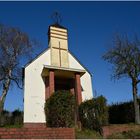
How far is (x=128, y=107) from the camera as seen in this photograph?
19.7 metres

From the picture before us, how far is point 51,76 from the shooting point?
18281 mm

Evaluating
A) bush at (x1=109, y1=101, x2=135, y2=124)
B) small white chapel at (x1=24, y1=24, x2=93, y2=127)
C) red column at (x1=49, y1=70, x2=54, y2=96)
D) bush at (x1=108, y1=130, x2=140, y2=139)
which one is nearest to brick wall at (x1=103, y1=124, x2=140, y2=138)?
bush at (x1=108, y1=130, x2=140, y2=139)

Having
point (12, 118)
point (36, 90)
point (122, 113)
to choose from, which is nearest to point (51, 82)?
point (36, 90)

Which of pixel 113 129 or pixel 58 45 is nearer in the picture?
pixel 113 129

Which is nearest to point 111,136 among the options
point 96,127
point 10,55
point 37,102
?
point 96,127

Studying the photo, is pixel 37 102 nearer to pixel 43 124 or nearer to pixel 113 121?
pixel 43 124

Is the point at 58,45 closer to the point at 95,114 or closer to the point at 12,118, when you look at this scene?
the point at 12,118

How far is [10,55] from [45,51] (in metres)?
3.27

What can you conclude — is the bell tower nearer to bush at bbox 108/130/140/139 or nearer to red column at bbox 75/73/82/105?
red column at bbox 75/73/82/105

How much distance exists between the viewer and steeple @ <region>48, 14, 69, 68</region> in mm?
20456

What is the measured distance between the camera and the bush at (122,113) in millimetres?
19120

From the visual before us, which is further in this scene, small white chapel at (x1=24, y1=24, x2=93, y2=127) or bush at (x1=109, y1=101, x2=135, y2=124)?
bush at (x1=109, y1=101, x2=135, y2=124)

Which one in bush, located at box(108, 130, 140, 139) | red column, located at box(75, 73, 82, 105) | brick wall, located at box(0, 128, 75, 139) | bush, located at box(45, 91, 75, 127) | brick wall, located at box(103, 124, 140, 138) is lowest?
bush, located at box(108, 130, 140, 139)

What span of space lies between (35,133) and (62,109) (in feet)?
13.8
